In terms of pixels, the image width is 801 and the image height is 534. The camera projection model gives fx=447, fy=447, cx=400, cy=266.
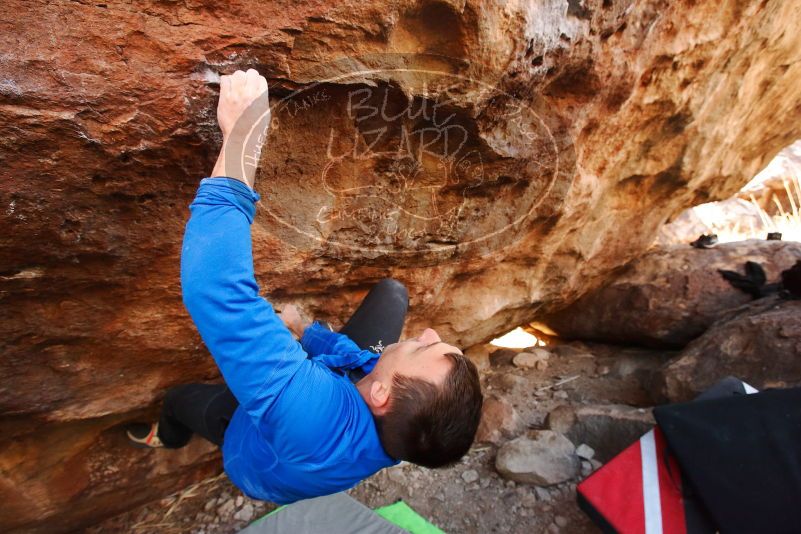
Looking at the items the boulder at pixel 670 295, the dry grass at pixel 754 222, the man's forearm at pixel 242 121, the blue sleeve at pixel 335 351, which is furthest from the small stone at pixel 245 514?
the dry grass at pixel 754 222

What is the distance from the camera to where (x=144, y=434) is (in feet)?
6.66

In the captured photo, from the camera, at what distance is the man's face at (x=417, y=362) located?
4.30ft

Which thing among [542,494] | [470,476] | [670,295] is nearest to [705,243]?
[670,295]

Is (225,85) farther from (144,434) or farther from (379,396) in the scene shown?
(144,434)

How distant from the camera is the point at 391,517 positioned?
2.26 meters

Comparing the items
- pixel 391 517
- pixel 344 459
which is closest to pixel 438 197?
pixel 344 459

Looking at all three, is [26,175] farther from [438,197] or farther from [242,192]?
[438,197]

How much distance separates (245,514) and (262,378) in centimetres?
158

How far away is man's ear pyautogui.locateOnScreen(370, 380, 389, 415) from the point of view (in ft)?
4.36

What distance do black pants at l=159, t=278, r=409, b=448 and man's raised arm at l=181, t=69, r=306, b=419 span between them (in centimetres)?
63

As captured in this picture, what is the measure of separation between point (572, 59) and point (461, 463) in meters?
2.11

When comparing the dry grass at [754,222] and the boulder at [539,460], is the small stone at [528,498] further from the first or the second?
the dry grass at [754,222]

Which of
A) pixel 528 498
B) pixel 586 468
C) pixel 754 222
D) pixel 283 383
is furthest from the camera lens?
pixel 754 222

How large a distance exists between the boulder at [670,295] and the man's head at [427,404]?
8.58ft
